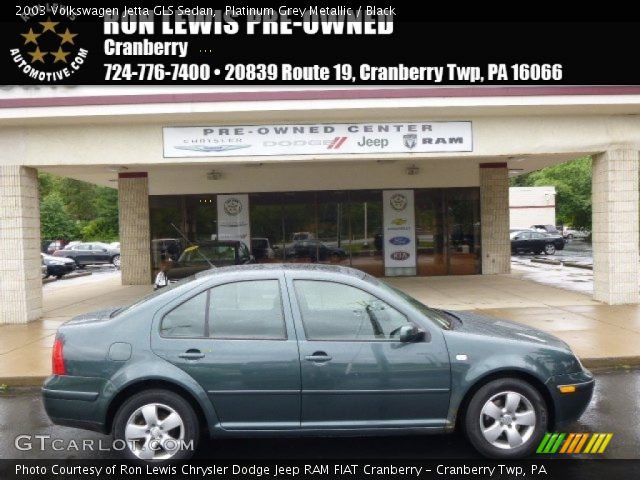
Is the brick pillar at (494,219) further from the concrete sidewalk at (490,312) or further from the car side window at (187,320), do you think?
the car side window at (187,320)

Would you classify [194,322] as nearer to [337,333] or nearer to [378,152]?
[337,333]

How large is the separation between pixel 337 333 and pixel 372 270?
44.3ft

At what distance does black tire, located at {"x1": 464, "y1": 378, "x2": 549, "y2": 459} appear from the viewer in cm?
423

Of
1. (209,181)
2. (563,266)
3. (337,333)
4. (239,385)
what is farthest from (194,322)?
(563,266)

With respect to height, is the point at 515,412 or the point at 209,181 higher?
the point at 209,181

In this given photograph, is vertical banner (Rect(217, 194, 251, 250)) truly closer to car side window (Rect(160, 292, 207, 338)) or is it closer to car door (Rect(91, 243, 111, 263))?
car side window (Rect(160, 292, 207, 338))

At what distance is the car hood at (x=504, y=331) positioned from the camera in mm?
4465

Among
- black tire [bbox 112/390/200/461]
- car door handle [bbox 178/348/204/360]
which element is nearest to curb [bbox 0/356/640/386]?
black tire [bbox 112/390/200/461]

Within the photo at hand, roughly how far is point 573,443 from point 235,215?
46.2 feet

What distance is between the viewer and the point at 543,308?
10.9 m

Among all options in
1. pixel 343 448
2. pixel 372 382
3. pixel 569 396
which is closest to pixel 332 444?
pixel 343 448

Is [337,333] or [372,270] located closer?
[337,333]

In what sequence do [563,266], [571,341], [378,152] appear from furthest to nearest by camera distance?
[563,266] → [378,152] → [571,341]

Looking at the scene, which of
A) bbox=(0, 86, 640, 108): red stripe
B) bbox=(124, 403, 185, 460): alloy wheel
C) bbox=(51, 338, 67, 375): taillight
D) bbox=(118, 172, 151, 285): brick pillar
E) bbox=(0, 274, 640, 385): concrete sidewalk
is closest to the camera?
bbox=(124, 403, 185, 460): alloy wheel
